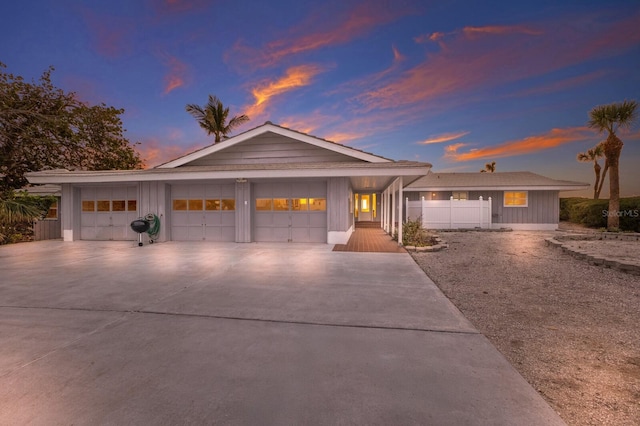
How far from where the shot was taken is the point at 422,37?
1349 cm

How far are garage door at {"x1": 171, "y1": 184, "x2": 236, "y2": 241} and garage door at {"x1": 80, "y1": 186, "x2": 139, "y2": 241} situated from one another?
85.6 inches

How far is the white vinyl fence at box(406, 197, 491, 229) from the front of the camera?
17.8 meters

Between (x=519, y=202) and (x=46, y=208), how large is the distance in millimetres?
29054

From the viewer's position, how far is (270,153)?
12.4 m

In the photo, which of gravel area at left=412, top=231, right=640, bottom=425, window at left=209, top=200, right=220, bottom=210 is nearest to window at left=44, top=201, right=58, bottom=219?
window at left=209, top=200, right=220, bottom=210

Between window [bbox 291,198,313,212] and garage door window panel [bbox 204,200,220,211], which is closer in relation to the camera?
window [bbox 291,198,313,212]

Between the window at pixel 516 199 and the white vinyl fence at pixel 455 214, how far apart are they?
237 centimetres

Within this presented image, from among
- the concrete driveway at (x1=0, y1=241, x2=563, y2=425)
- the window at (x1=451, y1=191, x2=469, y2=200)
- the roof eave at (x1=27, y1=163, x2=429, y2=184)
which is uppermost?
the roof eave at (x1=27, y1=163, x2=429, y2=184)

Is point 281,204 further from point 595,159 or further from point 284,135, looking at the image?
point 595,159

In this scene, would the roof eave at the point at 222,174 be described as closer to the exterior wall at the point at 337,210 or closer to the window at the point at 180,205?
the exterior wall at the point at 337,210

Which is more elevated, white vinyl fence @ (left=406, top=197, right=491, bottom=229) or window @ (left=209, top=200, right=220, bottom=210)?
window @ (left=209, top=200, right=220, bottom=210)

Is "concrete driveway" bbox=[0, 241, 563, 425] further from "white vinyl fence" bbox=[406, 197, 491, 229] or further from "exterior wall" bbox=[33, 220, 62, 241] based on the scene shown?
"white vinyl fence" bbox=[406, 197, 491, 229]

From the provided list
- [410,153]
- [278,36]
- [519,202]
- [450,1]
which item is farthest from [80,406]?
[410,153]

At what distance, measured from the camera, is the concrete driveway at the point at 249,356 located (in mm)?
2029
